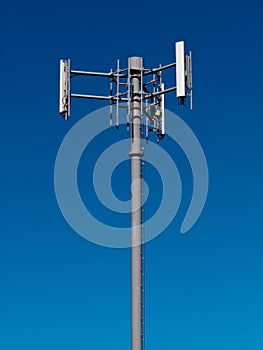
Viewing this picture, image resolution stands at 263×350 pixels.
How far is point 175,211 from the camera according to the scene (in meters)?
31.5

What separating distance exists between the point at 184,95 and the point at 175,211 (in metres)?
4.16

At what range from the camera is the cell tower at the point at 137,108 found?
30016 mm

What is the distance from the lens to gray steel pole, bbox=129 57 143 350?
2991cm

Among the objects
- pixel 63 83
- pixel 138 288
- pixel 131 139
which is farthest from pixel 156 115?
pixel 138 288

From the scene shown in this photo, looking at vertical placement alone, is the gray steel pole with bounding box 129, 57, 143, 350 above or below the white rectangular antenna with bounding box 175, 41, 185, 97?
below

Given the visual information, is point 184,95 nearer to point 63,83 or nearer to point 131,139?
point 131,139

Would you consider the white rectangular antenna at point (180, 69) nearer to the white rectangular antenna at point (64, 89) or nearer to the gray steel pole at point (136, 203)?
the gray steel pole at point (136, 203)

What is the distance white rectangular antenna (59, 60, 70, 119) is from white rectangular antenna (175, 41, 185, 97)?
4025 millimetres

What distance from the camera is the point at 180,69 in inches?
1201

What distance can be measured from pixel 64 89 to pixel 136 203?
16.3 ft

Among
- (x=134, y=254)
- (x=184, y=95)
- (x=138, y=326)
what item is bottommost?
(x=138, y=326)

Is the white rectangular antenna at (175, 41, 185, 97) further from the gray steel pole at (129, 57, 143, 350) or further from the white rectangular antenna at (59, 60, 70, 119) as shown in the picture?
the white rectangular antenna at (59, 60, 70, 119)

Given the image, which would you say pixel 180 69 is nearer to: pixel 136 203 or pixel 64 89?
pixel 64 89

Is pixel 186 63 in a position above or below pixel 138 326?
above
